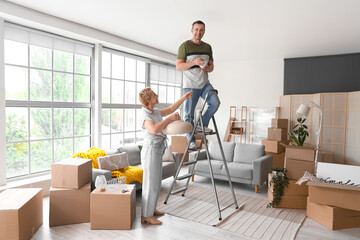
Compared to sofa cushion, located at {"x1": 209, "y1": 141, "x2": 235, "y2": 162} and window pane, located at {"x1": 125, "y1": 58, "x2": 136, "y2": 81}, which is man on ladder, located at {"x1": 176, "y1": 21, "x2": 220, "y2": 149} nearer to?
sofa cushion, located at {"x1": 209, "y1": 141, "x2": 235, "y2": 162}

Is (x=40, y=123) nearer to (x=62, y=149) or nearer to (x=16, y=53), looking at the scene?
(x=62, y=149)

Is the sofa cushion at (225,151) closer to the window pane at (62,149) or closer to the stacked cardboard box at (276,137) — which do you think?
the stacked cardboard box at (276,137)

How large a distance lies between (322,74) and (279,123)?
1813mm

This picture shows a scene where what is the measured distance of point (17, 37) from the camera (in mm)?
4082

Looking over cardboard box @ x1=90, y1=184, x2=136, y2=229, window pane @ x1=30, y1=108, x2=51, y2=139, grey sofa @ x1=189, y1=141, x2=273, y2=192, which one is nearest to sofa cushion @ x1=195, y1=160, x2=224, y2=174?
grey sofa @ x1=189, y1=141, x2=273, y2=192

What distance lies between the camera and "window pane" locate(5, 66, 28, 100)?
4066mm

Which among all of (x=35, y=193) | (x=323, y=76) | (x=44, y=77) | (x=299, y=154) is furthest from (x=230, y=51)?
(x=35, y=193)

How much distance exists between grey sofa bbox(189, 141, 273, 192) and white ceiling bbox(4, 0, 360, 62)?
7.57 ft

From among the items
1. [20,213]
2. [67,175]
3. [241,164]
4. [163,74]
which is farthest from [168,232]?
[163,74]

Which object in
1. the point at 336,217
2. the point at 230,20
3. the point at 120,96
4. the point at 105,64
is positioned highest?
the point at 230,20

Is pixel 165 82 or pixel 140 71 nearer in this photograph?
pixel 140 71

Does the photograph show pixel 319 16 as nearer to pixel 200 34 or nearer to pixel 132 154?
pixel 200 34

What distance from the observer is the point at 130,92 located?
6.36 metres

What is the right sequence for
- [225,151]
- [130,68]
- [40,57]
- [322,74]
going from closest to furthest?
[40,57] < [225,151] < [130,68] < [322,74]
